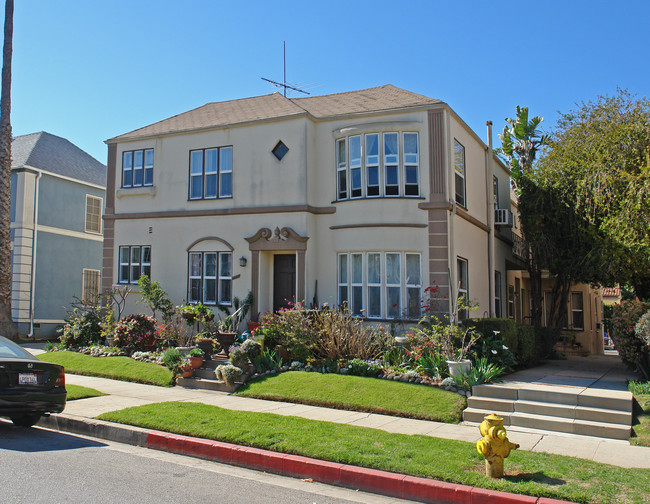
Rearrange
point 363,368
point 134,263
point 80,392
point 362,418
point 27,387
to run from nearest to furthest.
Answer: point 27,387, point 362,418, point 80,392, point 363,368, point 134,263

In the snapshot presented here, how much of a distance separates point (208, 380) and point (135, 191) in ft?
25.7

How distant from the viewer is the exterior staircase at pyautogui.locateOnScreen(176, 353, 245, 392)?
479 inches

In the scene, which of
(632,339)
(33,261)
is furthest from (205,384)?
(33,261)

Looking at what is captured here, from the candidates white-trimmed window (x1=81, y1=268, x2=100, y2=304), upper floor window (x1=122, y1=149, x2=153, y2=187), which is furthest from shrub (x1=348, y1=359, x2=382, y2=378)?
white-trimmed window (x1=81, y1=268, x2=100, y2=304)

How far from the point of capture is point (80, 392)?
11.1 metres

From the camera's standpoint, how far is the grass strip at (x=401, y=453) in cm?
584

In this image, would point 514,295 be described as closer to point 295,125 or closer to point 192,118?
point 295,125

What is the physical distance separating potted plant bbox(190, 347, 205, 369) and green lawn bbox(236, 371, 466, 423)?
1.69 metres

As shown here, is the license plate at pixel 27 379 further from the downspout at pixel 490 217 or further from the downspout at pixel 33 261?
the downspout at pixel 33 261

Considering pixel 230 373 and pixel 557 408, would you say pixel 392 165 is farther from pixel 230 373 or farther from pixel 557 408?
pixel 557 408

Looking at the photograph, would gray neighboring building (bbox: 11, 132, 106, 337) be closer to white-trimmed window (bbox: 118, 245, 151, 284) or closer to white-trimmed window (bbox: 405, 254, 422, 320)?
white-trimmed window (bbox: 118, 245, 151, 284)

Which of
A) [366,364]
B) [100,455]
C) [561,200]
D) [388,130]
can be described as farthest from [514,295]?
[100,455]

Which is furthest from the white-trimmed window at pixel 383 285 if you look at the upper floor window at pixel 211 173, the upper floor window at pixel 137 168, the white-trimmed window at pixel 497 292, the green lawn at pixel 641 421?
the upper floor window at pixel 137 168

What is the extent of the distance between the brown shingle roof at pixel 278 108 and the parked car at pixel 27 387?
9650 mm
